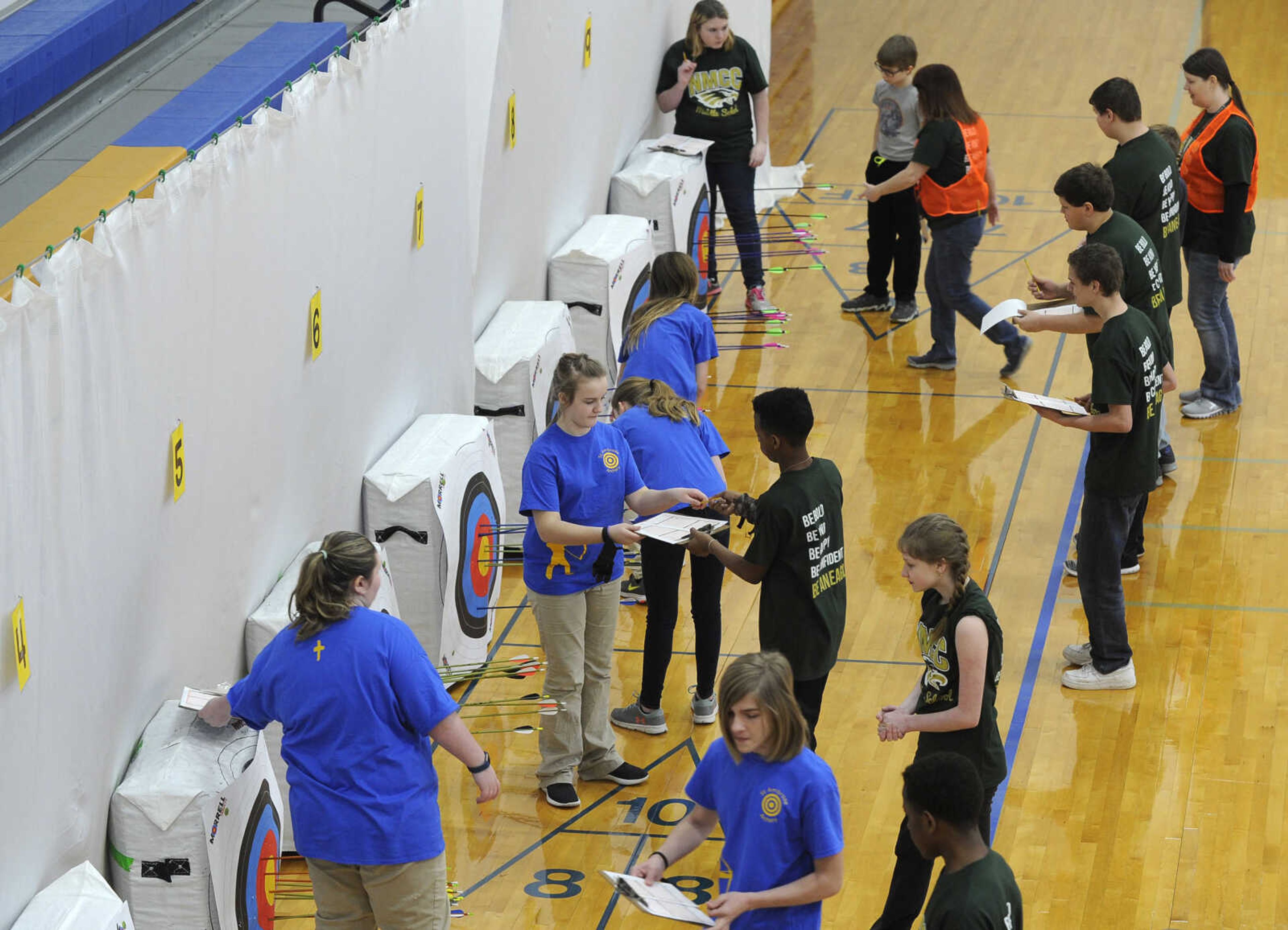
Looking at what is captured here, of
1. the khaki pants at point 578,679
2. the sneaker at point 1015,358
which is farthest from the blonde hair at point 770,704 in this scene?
the sneaker at point 1015,358

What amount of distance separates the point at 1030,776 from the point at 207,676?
2.77m

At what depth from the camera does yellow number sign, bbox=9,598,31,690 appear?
3.78 m

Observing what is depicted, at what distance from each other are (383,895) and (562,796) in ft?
4.63

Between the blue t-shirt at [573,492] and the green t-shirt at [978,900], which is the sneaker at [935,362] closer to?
the blue t-shirt at [573,492]

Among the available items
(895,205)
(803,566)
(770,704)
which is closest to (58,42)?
(803,566)

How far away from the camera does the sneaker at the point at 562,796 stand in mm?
5543

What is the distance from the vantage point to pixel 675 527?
5.10 m

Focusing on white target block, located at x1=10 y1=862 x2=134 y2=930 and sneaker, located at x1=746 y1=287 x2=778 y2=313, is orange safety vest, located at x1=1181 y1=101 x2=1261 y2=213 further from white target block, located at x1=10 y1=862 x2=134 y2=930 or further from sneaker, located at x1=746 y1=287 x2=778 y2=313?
white target block, located at x1=10 y1=862 x2=134 y2=930

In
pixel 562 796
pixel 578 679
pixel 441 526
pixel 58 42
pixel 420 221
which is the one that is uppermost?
pixel 58 42

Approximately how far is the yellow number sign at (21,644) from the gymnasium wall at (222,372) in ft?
0.10

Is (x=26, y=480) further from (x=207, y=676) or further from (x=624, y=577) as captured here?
(x=624, y=577)

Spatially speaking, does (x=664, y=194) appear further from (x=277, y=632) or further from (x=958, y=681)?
(x=958, y=681)

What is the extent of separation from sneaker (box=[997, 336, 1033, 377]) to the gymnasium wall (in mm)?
2788

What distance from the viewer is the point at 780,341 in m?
9.35
